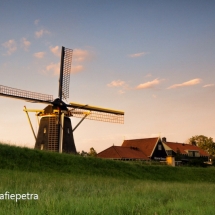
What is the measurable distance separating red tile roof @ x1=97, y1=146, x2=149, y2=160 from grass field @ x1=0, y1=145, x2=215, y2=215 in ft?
29.4

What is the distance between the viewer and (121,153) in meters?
40.9

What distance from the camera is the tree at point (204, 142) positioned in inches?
2681

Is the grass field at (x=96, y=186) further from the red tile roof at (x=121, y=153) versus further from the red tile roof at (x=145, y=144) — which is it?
the red tile roof at (x=145, y=144)

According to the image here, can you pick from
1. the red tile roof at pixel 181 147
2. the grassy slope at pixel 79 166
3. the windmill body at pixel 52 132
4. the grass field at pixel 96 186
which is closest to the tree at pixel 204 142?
the red tile roof at pixel 181 147

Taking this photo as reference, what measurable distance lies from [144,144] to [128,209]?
130 ft

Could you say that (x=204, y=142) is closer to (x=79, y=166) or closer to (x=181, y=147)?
(x=181, y=147)

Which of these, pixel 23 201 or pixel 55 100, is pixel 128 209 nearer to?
pixel 23 201

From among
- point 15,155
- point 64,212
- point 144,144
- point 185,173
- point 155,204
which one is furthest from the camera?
point 144,144

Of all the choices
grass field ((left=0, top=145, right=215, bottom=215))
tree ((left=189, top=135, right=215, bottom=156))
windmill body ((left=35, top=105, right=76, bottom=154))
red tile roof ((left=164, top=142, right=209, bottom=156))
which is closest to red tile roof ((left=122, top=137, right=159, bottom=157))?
red tile roof ((left=164, top=142, right=209, bottom=156))

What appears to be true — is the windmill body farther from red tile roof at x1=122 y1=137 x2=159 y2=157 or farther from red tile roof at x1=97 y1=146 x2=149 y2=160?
red tile roof at x1=122 y1=137 x2=159 y2=157

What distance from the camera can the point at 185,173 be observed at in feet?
106

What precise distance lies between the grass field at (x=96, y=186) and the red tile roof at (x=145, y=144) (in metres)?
9.83

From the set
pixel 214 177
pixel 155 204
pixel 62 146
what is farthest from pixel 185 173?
pixel 155 204

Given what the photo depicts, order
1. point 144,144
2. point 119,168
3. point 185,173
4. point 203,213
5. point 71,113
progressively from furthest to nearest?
point 144,144, point 185,173, point 71,113, point 119,168, point 203,213
